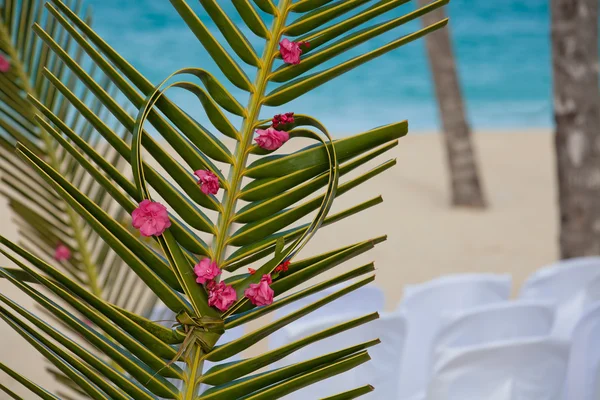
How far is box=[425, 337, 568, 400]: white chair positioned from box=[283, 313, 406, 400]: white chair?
0.17 metres

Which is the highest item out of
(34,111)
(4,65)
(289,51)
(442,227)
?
(442,227)

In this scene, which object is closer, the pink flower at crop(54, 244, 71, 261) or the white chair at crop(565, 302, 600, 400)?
the pink flower at crop(54, 244, 71, 261)

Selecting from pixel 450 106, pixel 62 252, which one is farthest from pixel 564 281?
pixel 450 106

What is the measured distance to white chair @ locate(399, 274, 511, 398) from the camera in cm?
194

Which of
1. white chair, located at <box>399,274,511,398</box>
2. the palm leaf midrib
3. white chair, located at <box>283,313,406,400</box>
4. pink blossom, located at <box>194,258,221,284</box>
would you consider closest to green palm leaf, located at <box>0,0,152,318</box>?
the palm leaf midrib

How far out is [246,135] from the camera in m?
0.75

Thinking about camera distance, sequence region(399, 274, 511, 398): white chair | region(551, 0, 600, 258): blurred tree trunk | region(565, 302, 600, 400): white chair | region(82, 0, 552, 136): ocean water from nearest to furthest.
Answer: region(565, 302, 600, 400): white chair, region(399, 274, 511, 398): white chair, region(551, 0, 600, 258): blurred tree trunk, region(82, 0, 552, 136): ocean water

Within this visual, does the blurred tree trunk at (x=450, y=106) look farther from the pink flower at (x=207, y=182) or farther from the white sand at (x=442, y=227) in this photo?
the pink flower at (x=207, y=182)

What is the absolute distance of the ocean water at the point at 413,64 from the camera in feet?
68.9

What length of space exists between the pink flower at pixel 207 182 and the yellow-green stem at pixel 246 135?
4cm

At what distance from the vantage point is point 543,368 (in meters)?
1.53

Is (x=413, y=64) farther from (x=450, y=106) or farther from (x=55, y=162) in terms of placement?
(x=55, y=162)

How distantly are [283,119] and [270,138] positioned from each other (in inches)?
0.9

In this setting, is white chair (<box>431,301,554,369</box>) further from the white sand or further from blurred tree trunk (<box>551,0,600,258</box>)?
the white sand
